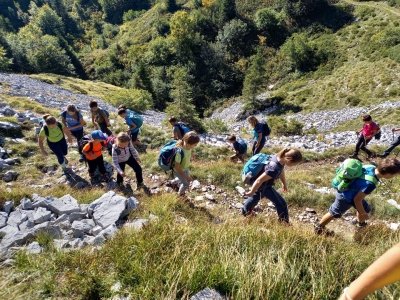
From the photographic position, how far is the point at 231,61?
214 feet

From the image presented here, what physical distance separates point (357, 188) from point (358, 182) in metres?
0.11

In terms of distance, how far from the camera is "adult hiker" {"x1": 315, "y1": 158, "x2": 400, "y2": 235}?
6047 millimetres

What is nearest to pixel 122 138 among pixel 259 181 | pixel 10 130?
pixel 259 181

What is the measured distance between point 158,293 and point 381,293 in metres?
2.35

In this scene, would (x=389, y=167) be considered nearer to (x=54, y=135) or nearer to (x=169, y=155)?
(x=169, y=155)

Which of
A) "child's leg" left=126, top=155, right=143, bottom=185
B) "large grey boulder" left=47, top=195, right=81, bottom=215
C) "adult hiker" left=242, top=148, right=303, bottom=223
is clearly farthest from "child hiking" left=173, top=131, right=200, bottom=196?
"large grey boulder" left=47, top=195, right=81, bottom=215

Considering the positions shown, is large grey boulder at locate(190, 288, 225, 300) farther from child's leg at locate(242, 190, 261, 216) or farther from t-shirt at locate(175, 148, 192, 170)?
t-shirt at locate(175, 148, 192, 170)

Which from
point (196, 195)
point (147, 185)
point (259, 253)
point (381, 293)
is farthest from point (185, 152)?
point (381, 293)

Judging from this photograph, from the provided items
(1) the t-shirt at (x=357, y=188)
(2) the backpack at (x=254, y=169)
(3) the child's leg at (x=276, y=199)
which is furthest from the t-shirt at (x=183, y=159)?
(1) the t-shirt at (x=357, y=188)

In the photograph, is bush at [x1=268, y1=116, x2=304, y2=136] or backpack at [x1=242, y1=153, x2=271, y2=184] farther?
bush at [x1=268, y1=116, x2=304, y2=136]

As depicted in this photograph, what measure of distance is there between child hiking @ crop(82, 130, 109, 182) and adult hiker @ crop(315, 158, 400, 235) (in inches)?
236

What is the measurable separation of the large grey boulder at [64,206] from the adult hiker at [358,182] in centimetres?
465

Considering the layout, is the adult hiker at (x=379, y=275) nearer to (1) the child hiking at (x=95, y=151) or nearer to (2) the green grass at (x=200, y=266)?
(2) the green grass at (x=200, y=266)

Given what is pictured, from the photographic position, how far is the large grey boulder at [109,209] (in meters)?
6.63
